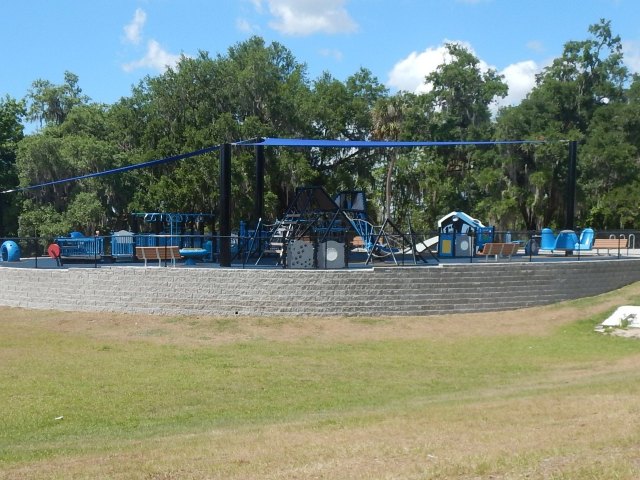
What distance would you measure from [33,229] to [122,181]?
5.40 metres

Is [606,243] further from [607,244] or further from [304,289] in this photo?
[304,289]

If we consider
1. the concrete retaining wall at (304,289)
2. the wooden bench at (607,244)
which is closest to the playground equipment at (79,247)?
the concrete retaining wall at (304,289)

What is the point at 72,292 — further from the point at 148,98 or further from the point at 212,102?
the point at 148,98

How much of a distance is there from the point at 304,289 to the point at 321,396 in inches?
313

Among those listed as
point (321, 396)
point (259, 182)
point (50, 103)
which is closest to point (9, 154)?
point (50, 103)

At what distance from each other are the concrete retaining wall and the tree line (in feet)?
55.6

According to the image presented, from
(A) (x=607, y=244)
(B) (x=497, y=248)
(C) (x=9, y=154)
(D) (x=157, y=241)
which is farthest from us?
(C) (x=9, y=154)

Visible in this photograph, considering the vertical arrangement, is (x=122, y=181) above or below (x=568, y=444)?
above

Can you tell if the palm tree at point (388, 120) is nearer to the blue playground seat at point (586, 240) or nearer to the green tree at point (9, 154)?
the blue playground seat at point (586, 240)

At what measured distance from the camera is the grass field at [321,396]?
6.22 metres

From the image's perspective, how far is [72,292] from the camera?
2077 cm

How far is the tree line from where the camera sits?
38438mm

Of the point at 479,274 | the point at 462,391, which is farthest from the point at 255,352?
the point at 479,274

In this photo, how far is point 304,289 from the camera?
1925 centimetres
